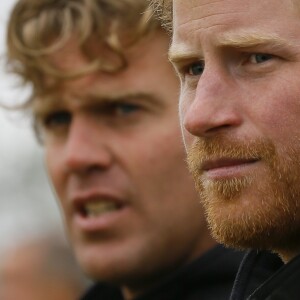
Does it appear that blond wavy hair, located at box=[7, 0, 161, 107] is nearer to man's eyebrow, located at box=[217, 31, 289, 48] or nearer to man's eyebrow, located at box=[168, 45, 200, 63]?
man's eyebrow, located at box=[168, 45, 200, 63]

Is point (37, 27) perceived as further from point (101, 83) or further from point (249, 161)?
point (249, 161)

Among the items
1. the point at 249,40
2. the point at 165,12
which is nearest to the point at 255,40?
the point at 249,40

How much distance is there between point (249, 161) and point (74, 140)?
1.73 meters

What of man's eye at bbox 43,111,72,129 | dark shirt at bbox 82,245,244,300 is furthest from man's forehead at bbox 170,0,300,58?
man's eye at bbox 43,111,72,129

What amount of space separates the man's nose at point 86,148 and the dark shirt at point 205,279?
1.74ft

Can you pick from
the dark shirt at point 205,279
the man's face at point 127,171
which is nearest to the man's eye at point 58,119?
the man's face at point 127,171

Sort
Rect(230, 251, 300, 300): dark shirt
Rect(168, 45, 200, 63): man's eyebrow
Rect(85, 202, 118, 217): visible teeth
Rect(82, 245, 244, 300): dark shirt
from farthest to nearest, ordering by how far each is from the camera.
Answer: Rect(85, 202, 118, 217): visible teeth
Rect(82, 245, 244, 300): dark shirt
Rect(168, 45, 200, 63): man's eyebrow
Rect(230, 251, 300, 300): dark shirt

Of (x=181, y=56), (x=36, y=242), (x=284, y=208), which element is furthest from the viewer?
(x=36, y=242)

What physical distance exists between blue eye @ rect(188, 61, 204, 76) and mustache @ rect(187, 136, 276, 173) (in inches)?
9.1

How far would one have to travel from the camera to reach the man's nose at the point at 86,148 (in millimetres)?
4652

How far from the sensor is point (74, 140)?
470 centimetres

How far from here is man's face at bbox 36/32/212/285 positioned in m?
4.60

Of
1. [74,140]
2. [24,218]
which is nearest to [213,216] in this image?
[74,140]

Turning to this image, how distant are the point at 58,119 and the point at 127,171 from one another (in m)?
0.43
